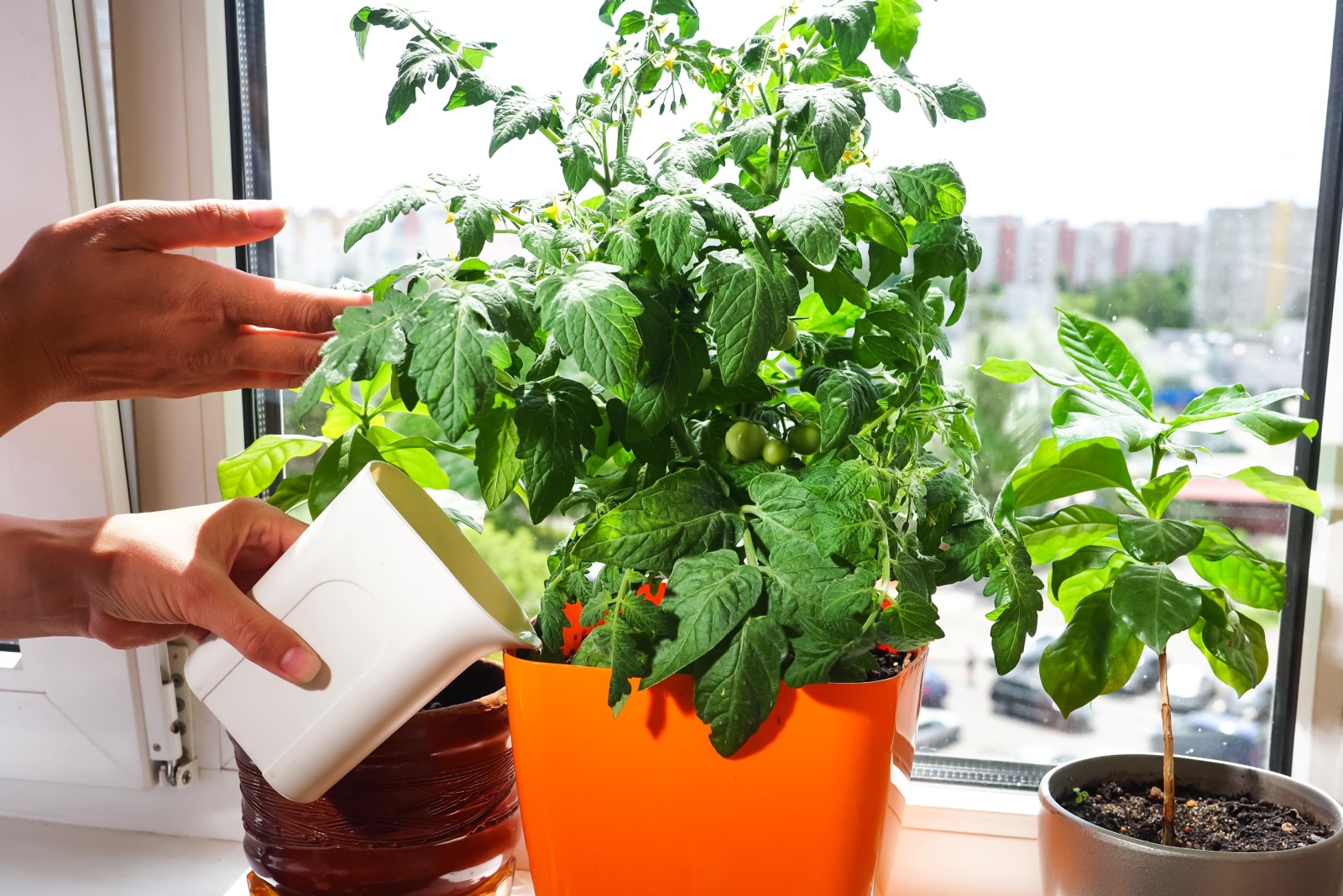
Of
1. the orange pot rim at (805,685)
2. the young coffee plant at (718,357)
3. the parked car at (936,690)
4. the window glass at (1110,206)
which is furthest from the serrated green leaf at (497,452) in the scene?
the parked car at (936,690)

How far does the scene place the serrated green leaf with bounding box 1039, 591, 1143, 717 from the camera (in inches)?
34.3

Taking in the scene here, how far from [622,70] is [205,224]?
368 millimetres

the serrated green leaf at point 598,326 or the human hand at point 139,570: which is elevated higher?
the serrated green leaf at point 598,326

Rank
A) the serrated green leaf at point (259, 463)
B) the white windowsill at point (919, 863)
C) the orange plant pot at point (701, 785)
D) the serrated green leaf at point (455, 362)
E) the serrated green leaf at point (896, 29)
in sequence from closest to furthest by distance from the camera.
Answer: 1. the serrated green leaf at point (455, 362)
2. the orange plant pot at point (701, 785)
3. the serrated green leaf at point (896, 29)
4. the serrated green leaf at point (259, 463)
5. the white windowsill at point (919, 863)

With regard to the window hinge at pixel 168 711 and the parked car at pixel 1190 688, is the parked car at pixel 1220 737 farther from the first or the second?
the window hinge at pixel 168 711

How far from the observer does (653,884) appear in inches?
27.1

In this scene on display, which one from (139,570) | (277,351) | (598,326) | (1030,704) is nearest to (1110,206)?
(1030,704)

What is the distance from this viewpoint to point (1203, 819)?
34.1 inches

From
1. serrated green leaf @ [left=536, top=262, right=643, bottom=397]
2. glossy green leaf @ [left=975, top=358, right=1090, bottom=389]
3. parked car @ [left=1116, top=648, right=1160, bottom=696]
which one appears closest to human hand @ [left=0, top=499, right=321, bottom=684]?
serrated green leaf @ [left=536, top=262, right=643, bottom=397]

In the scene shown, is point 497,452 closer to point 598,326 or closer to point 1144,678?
point 598,326

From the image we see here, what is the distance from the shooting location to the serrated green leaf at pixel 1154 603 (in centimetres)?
77

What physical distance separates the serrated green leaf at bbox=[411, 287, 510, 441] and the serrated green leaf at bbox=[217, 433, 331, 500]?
1.57 feet

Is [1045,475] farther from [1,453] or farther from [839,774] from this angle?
[1,453]

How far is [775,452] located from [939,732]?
2.06ft
